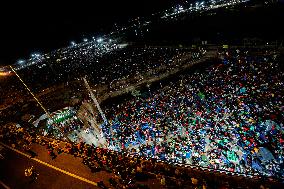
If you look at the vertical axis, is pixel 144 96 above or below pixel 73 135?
below

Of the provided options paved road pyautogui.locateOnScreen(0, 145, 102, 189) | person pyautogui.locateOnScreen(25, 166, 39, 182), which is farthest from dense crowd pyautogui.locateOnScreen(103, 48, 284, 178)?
person pyautogui.locateOnScreen(25, 166, 39, 182)

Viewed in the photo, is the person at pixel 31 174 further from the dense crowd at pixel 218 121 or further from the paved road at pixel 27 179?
the dense crowd at pixel 218 121

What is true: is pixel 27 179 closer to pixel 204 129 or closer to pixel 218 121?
pixel 204 129

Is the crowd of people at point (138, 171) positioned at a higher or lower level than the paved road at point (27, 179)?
higher

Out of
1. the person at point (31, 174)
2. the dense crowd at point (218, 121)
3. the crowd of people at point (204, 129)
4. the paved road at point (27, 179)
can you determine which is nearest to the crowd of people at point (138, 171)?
the crowd of people at point (204, 129)

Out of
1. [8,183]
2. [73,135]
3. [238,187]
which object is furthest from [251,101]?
[8,183]

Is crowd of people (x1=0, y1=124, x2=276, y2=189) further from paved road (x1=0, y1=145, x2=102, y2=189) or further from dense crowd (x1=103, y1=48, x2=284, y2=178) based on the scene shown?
dense crowd (x1=103, y1=48, x2=284, y2=178)

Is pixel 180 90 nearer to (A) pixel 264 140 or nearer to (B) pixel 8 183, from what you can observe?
(A) pixel 264 140
